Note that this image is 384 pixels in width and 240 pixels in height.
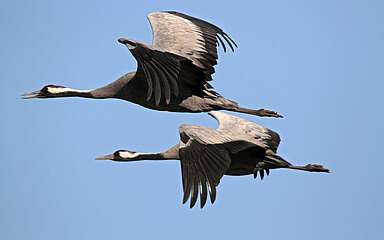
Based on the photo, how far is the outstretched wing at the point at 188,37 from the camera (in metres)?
17.4

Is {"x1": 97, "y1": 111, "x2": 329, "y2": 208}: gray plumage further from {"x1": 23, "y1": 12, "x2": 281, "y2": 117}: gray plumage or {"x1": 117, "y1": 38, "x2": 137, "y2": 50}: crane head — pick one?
{"x1": 117, "y1": 38, "x2": 137, "y2": 50}: crane head

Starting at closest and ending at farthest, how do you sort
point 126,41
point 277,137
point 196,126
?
A: point 126,41
point 196,126
point 277,137

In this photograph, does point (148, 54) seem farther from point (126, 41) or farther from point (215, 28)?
point (215, 28)

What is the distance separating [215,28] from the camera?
738 inches

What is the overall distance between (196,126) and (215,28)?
255 cm

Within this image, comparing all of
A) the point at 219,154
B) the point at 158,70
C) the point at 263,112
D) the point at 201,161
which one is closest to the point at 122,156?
the point at 263,112

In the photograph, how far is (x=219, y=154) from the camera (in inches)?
633

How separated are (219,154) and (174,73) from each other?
1.14 m

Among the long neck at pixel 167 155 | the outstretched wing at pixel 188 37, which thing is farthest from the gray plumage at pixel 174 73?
the long neck at pixel 167 155

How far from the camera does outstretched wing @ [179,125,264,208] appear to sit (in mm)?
15398

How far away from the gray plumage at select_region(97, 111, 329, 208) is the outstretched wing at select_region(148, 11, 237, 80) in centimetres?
92

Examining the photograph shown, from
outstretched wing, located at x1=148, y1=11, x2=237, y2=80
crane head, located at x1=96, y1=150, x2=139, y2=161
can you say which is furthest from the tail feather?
crane head, located at x1=96, y1=150, x2=139, y2=161

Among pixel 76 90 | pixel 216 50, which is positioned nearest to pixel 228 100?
pixel 216 50

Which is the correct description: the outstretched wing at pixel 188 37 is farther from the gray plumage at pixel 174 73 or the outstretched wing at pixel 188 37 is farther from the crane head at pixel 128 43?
the crane head at pixel 128 43
